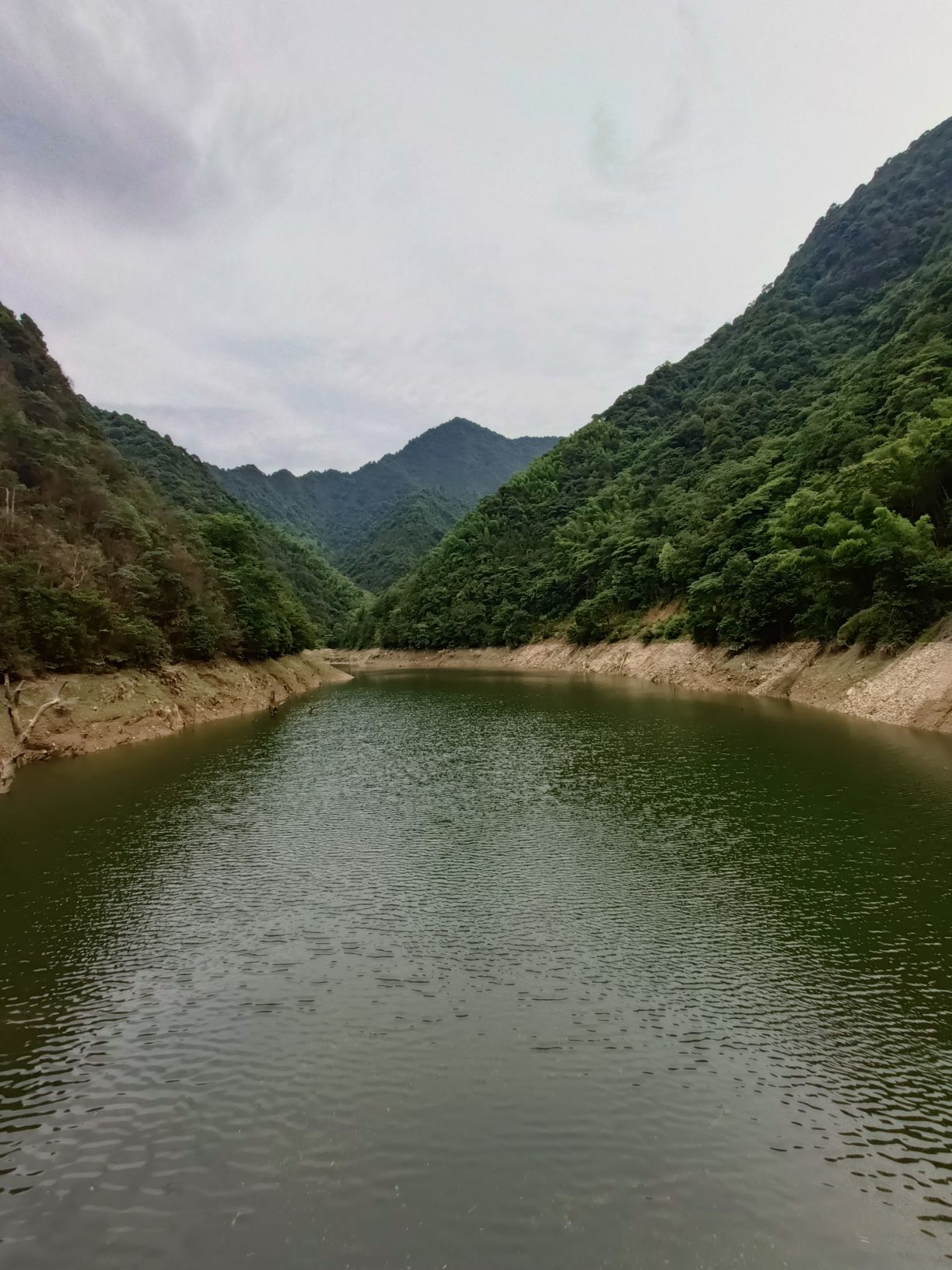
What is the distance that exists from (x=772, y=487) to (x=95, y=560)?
188ft

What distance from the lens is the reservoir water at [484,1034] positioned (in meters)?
6.72

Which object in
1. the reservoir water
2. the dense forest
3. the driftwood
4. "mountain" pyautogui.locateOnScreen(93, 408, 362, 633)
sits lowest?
the reservoir water

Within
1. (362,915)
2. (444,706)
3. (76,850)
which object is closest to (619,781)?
(362,915)

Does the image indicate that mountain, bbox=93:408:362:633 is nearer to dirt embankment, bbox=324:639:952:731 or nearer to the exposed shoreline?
the exposed shoreline

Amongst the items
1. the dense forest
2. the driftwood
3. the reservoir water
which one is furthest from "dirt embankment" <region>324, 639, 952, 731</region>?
the driftwood

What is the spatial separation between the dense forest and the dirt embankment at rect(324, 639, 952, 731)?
3435cm

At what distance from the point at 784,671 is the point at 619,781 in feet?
92.5

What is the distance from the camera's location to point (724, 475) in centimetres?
8456

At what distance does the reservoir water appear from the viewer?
672 centimetres

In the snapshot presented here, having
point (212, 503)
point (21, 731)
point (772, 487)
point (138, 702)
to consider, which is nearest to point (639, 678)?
point (772, 487)

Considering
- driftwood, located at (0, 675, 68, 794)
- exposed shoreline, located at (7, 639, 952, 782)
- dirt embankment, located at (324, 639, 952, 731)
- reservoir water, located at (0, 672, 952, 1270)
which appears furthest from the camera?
dirt embankment, located at (324, 639, 952, 731)

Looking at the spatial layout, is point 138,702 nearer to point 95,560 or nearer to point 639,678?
point 95,560

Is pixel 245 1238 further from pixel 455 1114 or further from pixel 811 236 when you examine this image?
pixel 811 236

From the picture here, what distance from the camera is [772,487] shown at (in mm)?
66250
